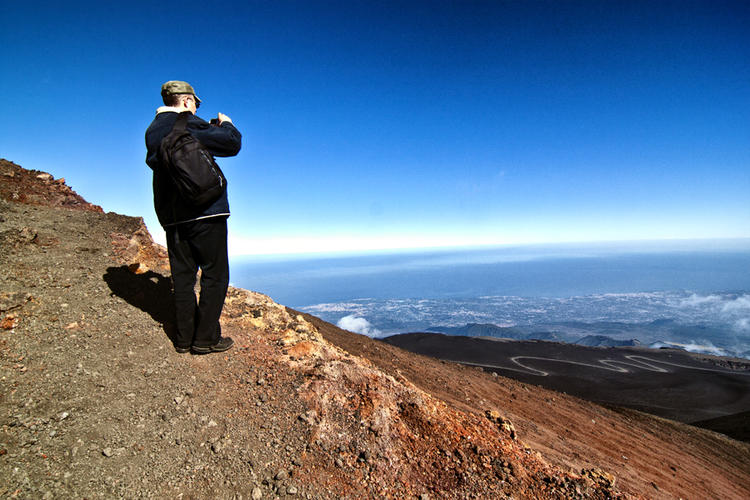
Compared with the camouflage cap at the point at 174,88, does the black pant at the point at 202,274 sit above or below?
below

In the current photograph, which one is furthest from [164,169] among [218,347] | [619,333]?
[619,333]

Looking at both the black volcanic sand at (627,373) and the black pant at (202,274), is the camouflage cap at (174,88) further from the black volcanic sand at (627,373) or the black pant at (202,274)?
the black volcanic sand at (627,373)

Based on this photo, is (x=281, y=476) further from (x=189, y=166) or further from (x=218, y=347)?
(x=189, y=166)

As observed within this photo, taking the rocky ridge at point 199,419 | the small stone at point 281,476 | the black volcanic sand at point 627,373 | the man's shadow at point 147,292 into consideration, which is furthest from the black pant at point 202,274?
the black volcanic sand at point 627,373

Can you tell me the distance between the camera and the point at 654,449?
306 inches

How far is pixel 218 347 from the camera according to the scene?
295 centimetres

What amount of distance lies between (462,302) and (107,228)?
8152 inches

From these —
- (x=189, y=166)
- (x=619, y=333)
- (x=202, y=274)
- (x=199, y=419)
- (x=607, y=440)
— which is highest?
(x=189, y=166)

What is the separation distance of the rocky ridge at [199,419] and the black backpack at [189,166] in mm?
1490

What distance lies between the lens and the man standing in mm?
2646

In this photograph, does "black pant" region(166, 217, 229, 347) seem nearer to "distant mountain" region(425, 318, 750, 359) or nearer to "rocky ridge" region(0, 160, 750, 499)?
"rocky ridge" region(0, 160, 750, 499)

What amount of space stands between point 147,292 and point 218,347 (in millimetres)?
1561

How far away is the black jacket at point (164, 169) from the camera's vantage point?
2602mm

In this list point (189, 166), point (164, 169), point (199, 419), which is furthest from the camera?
point (164, 169)
